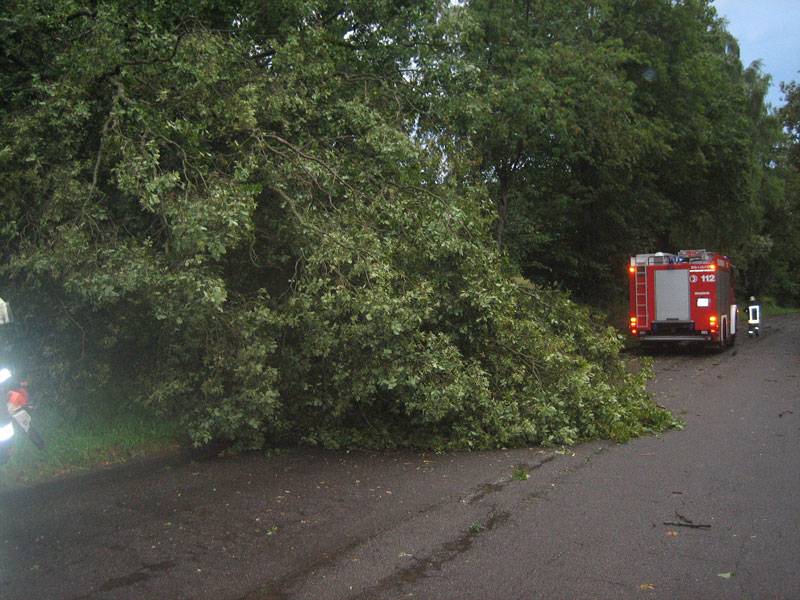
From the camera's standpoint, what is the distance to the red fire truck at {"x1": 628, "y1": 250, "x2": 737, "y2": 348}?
843 inches

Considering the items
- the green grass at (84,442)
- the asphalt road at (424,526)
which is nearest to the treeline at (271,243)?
the green grass at (84,442)

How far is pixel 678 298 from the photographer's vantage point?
21594mm

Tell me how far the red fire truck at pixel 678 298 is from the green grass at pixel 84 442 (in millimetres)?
15791

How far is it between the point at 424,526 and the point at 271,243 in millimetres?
4172

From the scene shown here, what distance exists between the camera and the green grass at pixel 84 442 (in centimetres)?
771

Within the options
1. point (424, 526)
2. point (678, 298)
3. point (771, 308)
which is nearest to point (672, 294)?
point (678, 298)

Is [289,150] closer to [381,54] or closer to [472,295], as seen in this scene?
[472,295]

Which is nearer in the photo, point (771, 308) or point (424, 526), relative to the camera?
point (424, 526)

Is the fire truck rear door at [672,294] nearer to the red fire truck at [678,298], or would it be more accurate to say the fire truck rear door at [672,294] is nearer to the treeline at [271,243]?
the red fire truck at [678,298]

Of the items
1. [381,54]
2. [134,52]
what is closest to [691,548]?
[134,52]

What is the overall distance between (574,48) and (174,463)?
14.8 metres

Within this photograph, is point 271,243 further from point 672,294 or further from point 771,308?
point 771,308

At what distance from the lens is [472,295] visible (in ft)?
29.5

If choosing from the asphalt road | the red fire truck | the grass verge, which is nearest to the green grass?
the asphalt road
